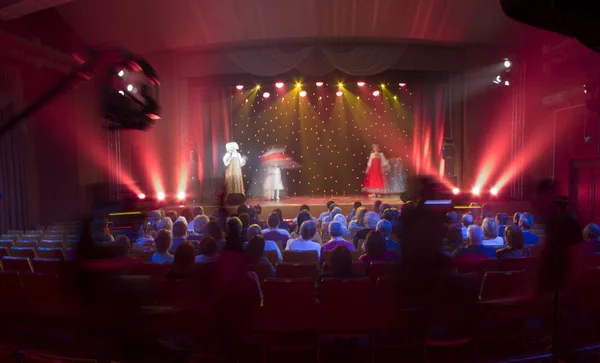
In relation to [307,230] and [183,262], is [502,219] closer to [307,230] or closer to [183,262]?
[307,230]

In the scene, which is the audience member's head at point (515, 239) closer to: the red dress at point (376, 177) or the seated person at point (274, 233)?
the seated person at point (274, 233)

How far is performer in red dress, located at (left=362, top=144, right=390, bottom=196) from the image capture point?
48.9 ft

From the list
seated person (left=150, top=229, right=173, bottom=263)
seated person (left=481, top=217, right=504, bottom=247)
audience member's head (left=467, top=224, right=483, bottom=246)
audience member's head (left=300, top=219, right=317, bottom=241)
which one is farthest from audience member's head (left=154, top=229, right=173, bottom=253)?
seated person (left=481, top=217, right=504, bottom=247)

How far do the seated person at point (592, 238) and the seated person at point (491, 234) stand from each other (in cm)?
92

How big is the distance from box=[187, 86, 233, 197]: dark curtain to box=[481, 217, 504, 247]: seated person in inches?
377

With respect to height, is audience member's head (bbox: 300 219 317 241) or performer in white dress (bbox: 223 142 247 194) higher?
performer in white dress (bbox: 223 142 247 194)

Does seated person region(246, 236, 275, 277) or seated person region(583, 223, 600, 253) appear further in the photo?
seated person region(583, 223, 600, 253)

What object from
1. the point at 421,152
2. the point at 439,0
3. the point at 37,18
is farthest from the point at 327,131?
the point at 37,18

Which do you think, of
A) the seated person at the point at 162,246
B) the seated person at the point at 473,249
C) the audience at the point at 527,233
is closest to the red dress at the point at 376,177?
the audience at the point at 527,233

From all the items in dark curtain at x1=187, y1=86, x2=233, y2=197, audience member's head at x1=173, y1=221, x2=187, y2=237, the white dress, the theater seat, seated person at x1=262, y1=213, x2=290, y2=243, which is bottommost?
the theater seat

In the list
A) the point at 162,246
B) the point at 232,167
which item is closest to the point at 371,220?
the point at 162,246

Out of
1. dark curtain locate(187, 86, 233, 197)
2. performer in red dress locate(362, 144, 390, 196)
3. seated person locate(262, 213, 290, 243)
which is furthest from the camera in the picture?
performer in red dress locate(362, 144, 390, 196)

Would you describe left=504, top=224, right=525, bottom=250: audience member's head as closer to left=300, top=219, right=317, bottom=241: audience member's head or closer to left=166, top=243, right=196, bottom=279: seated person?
left=300, top=219, right=317, bottom=241: audience member's head

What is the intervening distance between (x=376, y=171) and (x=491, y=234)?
9.80m
